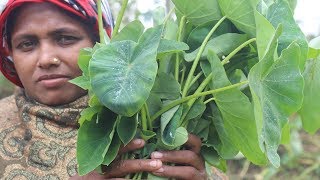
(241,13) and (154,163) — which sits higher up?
(241,13)

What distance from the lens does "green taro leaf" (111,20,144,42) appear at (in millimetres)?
1015

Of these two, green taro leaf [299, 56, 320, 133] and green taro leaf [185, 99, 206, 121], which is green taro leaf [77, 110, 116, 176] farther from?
green taro leaf [299, 56, 320, 133]

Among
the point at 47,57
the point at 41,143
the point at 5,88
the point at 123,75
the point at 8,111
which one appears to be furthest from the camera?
the point at 5,88

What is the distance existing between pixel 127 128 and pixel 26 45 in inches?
18.9

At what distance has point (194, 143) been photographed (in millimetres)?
1087

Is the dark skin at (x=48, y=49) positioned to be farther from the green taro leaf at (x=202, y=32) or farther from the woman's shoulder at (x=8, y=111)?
the green taro leaf at (x=202, y=32)

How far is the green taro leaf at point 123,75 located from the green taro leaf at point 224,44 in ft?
0.44

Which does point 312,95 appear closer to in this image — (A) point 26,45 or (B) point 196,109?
(B) point 196,109

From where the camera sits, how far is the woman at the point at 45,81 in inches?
52.0

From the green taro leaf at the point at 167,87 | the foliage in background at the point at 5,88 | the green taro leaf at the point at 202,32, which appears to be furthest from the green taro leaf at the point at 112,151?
the foliage in background at the point at 5,88

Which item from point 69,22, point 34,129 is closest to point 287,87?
point 69,22

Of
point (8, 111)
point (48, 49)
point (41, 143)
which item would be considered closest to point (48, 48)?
point (48, 49)

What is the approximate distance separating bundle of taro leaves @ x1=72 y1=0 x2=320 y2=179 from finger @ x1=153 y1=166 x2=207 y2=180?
0.08 ft

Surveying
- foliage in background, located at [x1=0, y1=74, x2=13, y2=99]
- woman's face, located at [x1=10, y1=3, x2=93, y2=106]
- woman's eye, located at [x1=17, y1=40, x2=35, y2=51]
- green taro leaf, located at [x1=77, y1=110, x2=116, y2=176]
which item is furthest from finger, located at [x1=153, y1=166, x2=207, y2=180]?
foliage in background, located at [x1=0, y1=74, x2=13, y2=99]
